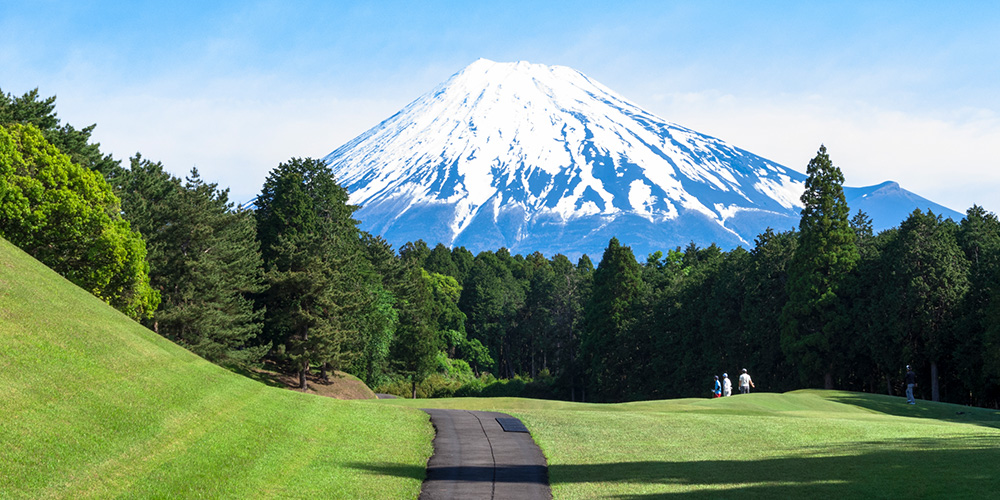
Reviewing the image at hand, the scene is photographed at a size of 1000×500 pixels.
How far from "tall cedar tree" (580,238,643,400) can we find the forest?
218 mm

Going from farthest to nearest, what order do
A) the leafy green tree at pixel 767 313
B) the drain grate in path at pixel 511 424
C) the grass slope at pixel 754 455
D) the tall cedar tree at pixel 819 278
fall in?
the leafy green tree at pixel 767 313 < the tall cedar tree at pixel 819 278 < the drain grate in path at pixel 511 424 < the grass slope at pixel 754 455

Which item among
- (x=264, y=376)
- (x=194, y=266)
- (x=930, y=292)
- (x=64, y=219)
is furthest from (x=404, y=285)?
(x=930, y=292)

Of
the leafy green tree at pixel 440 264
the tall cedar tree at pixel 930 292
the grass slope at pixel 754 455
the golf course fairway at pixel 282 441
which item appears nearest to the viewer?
the golf course fairway at pixel 282 441

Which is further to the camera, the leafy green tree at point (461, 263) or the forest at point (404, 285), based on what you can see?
the leafy green tree at point (461, 263)

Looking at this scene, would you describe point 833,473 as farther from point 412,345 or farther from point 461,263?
point 461,263

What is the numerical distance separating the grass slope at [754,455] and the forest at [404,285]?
2180 centimetres

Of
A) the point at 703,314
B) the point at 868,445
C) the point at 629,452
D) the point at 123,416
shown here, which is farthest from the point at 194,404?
the point at 703,314

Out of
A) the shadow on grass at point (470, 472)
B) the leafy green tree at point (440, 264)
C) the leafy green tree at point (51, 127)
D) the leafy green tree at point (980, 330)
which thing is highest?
the leafy green tree at point (440, 264)

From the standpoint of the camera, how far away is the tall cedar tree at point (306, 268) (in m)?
59.8

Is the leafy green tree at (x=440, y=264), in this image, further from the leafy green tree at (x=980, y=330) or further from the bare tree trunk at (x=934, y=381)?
the leafy green tree at (x=980, y=330)

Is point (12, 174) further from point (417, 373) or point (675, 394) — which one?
point (675, 394)

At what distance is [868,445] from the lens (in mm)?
21750

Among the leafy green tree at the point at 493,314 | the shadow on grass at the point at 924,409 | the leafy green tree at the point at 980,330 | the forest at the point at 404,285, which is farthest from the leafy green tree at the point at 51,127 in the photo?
the leafy green tree at the point at 493,314

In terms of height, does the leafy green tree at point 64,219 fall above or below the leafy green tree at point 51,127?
below
